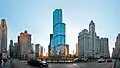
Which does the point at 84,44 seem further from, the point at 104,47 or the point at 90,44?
the point at 104,47

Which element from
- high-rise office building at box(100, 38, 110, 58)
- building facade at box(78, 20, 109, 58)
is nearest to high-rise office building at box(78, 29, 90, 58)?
building facade at box(78, 20, 109, 58)

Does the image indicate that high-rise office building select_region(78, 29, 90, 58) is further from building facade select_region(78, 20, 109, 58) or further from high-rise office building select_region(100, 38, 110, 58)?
high-rise office building select_region(100, 38, 110, 58)

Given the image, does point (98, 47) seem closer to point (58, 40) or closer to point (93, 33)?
point (93, 33)

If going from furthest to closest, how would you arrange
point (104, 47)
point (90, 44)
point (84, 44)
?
point (104, 47), point (90, 44), point (84, 44)

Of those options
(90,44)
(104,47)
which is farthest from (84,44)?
(104,47)

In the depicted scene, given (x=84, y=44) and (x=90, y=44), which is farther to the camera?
(x=90, y=44)

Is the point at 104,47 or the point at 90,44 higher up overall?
the point at 90,44

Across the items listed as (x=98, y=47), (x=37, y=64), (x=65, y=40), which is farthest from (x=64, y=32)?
(x=37, y=64)

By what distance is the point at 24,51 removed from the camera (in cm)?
14525

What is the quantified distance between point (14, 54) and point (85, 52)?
5921cm

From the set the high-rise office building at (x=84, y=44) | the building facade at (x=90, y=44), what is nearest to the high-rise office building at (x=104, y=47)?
the building facade at (x=90, y=44)

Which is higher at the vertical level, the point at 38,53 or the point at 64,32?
the point at 64,32

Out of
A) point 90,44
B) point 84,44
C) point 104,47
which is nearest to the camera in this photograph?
point 84,44

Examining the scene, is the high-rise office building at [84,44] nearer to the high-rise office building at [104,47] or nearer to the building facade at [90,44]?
the building facade at [90,44]
